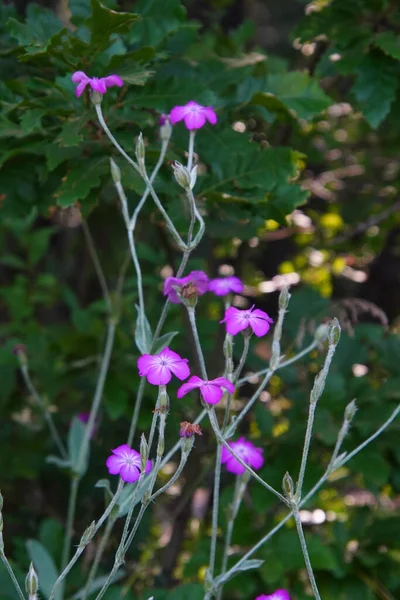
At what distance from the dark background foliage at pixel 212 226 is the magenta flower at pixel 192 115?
0.14ft

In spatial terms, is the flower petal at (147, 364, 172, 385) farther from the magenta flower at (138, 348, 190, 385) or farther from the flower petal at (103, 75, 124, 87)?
the flower petal at (103, 75, 124, 87)

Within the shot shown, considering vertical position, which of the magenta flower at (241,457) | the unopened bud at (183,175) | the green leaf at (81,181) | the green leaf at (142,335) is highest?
the unopened bud at (183,175)

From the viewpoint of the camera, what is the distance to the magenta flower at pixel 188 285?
94 centimetres

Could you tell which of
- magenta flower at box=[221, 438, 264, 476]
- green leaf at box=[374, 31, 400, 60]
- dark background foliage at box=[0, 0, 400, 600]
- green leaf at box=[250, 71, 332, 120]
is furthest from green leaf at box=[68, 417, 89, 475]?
green leaf at box=[374, 31, 400, 60]

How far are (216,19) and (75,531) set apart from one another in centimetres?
138

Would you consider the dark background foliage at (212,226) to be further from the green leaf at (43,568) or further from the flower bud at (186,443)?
the flower bud at (186,443)

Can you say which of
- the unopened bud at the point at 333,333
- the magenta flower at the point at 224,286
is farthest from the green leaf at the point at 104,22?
the unopened bud at the point at 333,333

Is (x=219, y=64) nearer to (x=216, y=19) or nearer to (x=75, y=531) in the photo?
(x=216, y=19)

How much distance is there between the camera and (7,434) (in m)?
1.81

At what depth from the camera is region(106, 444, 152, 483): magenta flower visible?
87 centimetres

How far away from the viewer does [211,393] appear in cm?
84

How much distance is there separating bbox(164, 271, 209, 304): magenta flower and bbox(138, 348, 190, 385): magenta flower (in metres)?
0.08

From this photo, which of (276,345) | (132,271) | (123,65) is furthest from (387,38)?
(132,271)

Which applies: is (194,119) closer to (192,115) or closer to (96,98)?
(192,115)
